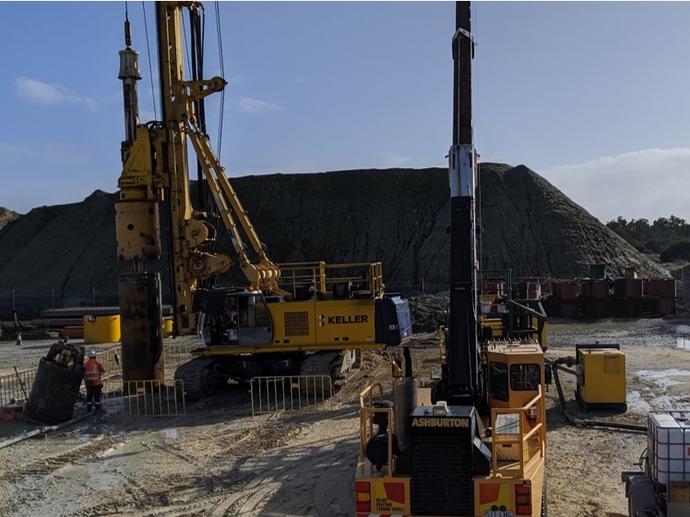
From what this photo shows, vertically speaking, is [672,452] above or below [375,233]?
below

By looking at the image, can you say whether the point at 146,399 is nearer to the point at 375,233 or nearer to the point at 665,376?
the point at 665,376

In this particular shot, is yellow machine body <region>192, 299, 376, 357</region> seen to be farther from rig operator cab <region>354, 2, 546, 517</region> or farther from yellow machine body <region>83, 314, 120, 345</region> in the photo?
yellow machine body <region>83, 314, 120, 345</region>

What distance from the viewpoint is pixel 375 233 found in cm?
5356

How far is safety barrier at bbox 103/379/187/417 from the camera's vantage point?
15.3 metres

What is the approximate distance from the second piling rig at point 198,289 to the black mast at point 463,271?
762 cm

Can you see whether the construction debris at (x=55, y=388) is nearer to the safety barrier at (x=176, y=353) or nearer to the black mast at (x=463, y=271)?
the safety barrier at (x=176, y=353)

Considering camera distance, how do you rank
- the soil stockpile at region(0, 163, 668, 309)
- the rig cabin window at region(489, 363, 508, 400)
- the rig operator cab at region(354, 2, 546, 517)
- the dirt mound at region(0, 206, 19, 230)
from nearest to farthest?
the rig operator cab at region(354, 2, 546, 517), the rig cabin window at region(489, 363, 508, 400), the soil stockpile at region(0, 163, 668, 309), the dirt mound at region(0, 206, 19, 230)

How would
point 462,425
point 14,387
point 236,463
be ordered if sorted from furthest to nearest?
point 14,387 → point 236,463 → point 462,425

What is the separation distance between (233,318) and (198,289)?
1.49 meters

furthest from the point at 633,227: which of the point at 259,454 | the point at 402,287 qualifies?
the point at 259,454

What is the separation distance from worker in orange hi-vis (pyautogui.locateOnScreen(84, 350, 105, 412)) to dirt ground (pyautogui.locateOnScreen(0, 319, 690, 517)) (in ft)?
1.87

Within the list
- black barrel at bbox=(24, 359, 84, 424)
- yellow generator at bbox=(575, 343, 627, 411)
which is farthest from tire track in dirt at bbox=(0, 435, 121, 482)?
yellow generator at bbox=(575, 343, 627, 411)

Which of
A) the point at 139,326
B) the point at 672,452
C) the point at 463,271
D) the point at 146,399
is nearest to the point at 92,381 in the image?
the point at 146,399

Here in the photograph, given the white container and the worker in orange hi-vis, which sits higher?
the white container
